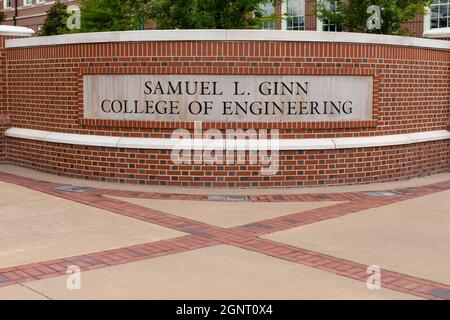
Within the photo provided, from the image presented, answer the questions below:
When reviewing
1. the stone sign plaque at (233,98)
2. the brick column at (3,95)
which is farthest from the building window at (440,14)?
the brick column at (3,95)

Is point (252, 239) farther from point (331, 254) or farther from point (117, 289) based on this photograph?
point (117, 289)

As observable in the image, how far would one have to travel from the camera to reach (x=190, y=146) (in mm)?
9195

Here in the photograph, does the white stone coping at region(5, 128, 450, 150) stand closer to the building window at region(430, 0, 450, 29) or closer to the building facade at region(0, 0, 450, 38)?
the building facade at region(0, 0, 450, 38)

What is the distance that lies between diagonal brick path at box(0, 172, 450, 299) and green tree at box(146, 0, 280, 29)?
548 centimetres

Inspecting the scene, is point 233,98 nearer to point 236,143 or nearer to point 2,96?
point 236,143

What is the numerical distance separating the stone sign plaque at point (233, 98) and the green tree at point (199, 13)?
4.36 m

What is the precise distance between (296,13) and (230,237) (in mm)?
24086

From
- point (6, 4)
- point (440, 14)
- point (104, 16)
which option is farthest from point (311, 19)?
point (6, 4)

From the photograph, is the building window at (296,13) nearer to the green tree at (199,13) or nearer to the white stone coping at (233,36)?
the green tree at (199,13)

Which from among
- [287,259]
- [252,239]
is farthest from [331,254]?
[252,239]

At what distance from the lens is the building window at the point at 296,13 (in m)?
28.8

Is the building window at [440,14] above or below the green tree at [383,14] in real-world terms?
above

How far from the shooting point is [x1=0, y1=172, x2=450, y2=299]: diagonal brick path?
5.12 m

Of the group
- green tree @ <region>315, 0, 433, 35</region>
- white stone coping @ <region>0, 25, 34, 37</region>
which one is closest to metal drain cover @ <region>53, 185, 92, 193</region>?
white stone coping @ <region>0, 25, 34, 37</region>
